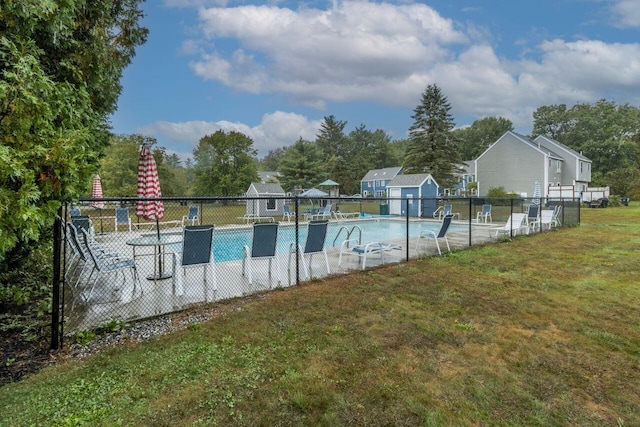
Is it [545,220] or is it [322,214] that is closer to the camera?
[545,220]

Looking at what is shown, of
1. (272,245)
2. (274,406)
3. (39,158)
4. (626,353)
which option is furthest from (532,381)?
(39,158)

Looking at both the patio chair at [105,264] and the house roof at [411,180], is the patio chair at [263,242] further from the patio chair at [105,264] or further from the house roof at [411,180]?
the house roof at [411,180]

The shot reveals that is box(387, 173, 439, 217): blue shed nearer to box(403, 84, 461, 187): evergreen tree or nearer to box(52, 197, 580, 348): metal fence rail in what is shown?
box(403, 84, 461, 187): evergreen tree

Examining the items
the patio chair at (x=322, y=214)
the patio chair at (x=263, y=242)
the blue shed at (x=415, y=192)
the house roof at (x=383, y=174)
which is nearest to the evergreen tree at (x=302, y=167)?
the house roof at (x=383, y=174)

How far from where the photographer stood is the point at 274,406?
2.25 meters

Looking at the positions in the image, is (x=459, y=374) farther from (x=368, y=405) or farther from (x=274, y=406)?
(x=274, y=406)

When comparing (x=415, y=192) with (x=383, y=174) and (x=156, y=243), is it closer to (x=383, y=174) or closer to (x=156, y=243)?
(x=156, y=243)

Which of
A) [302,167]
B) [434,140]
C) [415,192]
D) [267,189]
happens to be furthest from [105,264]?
[302,167]

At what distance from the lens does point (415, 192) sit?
74.4 ft

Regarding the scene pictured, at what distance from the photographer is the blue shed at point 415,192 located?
20.3m

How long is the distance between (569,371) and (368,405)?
1.72 metres

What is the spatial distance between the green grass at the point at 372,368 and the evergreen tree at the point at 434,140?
26580 mm

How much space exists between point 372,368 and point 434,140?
30.4 metres

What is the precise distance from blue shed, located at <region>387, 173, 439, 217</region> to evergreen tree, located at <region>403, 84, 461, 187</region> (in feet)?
22.0
